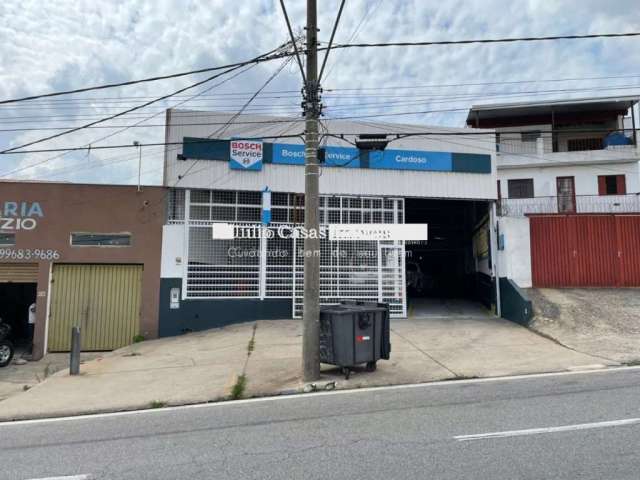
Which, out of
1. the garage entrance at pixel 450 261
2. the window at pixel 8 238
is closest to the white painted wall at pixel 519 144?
the garage entrance at pixel 450 261

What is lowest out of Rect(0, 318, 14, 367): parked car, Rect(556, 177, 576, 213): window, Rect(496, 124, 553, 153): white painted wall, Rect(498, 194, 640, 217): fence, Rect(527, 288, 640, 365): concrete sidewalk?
Rect(0, 318, 14, 367): parked car

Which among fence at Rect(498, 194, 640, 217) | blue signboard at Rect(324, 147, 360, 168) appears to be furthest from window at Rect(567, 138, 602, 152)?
blue signboard at Rect(324, 147, 360, 168)

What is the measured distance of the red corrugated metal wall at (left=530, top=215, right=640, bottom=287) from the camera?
1648 cm

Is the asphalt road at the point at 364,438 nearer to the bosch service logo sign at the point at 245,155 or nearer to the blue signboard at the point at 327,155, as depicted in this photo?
the bosch service logo sign at the point at 245,155

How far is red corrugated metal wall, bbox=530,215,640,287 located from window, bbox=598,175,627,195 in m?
13.2

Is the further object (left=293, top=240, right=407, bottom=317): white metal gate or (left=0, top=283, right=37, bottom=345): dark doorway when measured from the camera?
(left=0, top=283, right=37, bottom=345): dark doorway

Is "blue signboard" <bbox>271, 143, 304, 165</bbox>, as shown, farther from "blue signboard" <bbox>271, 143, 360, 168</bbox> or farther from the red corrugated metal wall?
the red corrugated metal wall

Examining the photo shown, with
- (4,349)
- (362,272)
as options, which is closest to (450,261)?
(362,272)

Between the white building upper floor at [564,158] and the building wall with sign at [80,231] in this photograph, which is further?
the white building upper floor at [564,158]

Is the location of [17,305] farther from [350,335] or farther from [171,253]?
[350,335]

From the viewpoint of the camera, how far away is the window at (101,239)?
15.1 m

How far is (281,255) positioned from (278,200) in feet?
6.04

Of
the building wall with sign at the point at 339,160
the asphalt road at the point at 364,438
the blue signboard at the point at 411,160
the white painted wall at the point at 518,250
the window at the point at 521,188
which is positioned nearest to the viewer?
the asphalt road at the point at 364,438

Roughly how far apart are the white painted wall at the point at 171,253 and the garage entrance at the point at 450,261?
8.27 m
